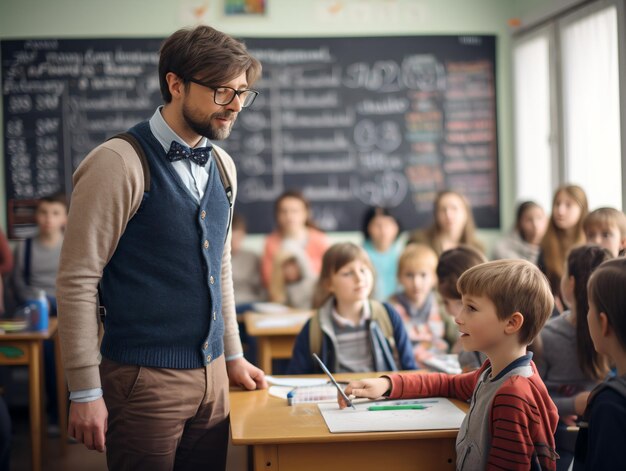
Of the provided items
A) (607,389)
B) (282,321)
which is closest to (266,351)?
(282,321)

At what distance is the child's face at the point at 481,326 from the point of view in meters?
1.89

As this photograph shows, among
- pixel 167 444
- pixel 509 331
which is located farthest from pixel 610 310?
pixel 167 444

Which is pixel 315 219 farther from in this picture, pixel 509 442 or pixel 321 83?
pixel 509 442

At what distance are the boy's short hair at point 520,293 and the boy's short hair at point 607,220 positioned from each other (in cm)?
145

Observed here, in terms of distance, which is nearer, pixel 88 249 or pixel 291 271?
pixel 88 249

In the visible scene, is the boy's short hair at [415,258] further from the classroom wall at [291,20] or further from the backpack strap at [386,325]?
the classroom wall at [291,20]

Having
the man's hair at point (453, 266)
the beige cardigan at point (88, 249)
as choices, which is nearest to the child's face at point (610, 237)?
the man's hair at point (453, 266)

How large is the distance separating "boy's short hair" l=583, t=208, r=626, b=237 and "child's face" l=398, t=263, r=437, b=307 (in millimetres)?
875

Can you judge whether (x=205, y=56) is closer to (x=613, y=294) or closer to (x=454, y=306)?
(x=613, y=294)

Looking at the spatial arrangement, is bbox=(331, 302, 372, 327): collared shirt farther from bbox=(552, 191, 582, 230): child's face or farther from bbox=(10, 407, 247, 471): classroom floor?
bbox=(552, 191, 582, 230): child's face

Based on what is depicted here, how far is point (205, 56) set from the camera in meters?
1.91

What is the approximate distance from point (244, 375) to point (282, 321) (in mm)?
1876

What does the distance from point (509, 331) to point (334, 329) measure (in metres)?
1.24

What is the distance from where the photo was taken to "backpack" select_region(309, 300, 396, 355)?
9.87 feet
